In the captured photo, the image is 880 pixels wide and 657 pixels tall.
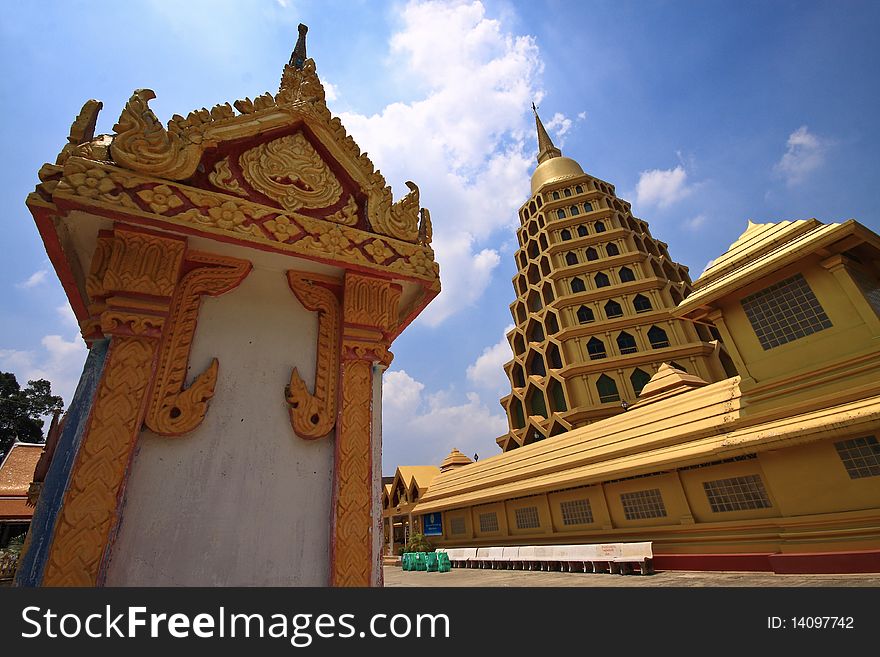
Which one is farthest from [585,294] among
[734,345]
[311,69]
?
[311,69]

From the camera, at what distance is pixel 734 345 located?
424 inches

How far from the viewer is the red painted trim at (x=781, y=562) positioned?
25.4 ft

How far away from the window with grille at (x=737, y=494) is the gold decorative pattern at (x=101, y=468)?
1258cm

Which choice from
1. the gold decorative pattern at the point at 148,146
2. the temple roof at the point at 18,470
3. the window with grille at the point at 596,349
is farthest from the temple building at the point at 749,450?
the temple roof at the point at 18,470

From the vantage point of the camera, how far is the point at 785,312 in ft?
32.9

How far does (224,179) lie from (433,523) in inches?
955

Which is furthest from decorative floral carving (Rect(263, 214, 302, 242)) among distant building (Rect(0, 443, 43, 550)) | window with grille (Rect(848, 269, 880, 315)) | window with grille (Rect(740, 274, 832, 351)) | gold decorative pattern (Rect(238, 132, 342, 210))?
distant building (Rect(0, 443, 43, 550))

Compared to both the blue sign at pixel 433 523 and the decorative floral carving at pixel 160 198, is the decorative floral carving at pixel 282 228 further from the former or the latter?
the blue sign at pixel 433 523

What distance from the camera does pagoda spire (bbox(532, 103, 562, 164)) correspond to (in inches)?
1551

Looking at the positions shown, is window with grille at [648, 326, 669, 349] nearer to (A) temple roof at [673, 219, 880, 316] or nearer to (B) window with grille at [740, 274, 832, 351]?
(A) temple roof at [673, 219, 880, 316]

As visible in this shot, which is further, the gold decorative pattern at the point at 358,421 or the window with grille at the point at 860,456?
the window with grille at the point at 860,456

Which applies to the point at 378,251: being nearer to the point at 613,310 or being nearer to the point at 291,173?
the point at 291,173

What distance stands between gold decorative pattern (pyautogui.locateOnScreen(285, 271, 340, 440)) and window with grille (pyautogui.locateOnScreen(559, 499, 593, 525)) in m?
14.0

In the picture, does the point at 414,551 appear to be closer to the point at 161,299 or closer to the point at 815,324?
the point at 815,324
